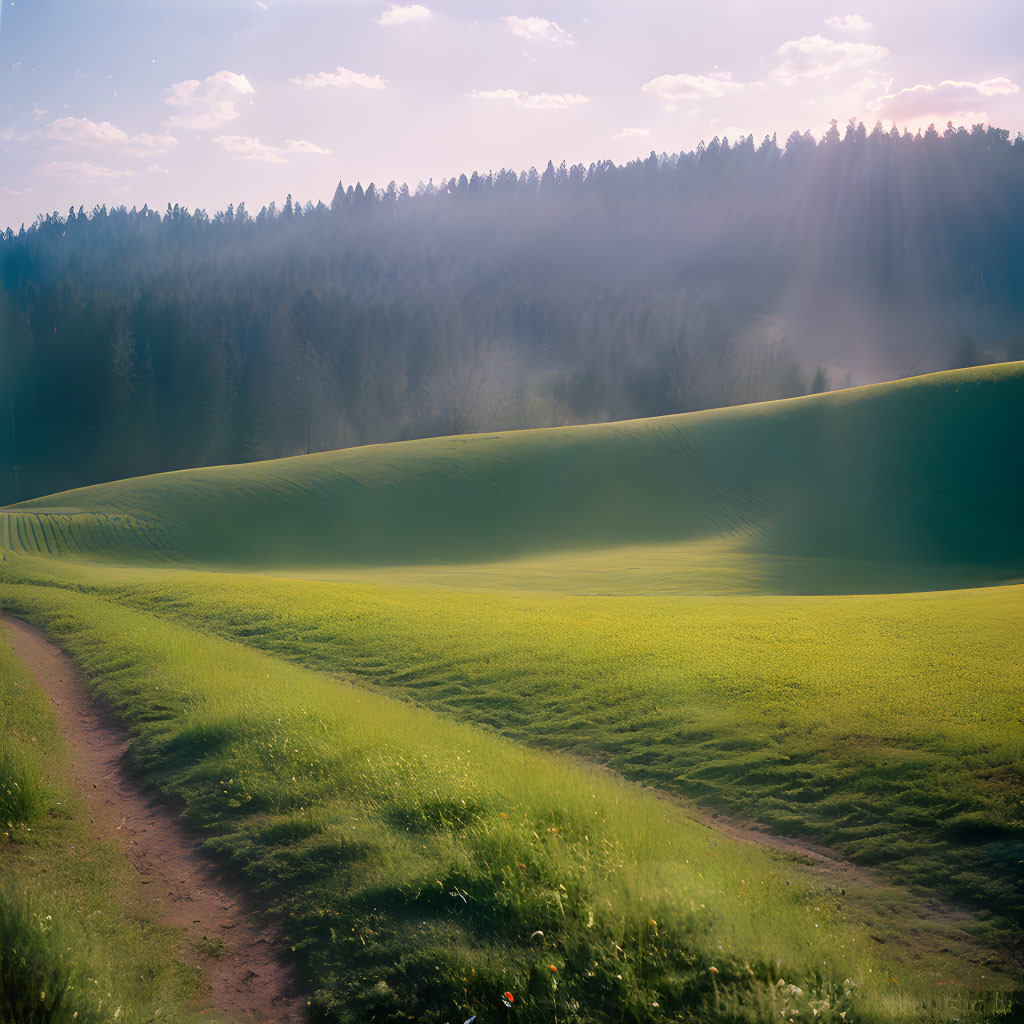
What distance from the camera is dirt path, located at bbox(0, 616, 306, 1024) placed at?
19.5 feet

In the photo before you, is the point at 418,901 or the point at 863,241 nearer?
the point at 418,901

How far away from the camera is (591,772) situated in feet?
33.3

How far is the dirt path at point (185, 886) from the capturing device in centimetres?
593

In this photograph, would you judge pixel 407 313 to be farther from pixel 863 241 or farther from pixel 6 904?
pixel 863 241

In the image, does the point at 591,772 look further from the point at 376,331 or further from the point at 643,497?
the point at 376,331

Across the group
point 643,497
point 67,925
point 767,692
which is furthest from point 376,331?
point 67,925

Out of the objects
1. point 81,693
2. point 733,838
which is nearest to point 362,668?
point 81,693

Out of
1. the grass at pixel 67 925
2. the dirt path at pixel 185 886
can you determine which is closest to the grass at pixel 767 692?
the dirt path at pixel 185 886

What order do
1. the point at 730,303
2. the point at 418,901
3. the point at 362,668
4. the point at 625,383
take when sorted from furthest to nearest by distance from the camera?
the point at 730,303
the point at 625,383
the point at 362,668
the point at 418,901

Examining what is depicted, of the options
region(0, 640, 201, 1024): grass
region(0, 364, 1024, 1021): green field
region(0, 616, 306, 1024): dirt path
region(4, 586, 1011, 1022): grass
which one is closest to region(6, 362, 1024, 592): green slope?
region(0, 364, 1024, 1021): green field

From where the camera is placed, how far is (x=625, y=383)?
103375 mm

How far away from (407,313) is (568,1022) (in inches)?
4447

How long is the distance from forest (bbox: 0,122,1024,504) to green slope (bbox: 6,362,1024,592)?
135ft

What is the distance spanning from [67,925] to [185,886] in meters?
1.74
